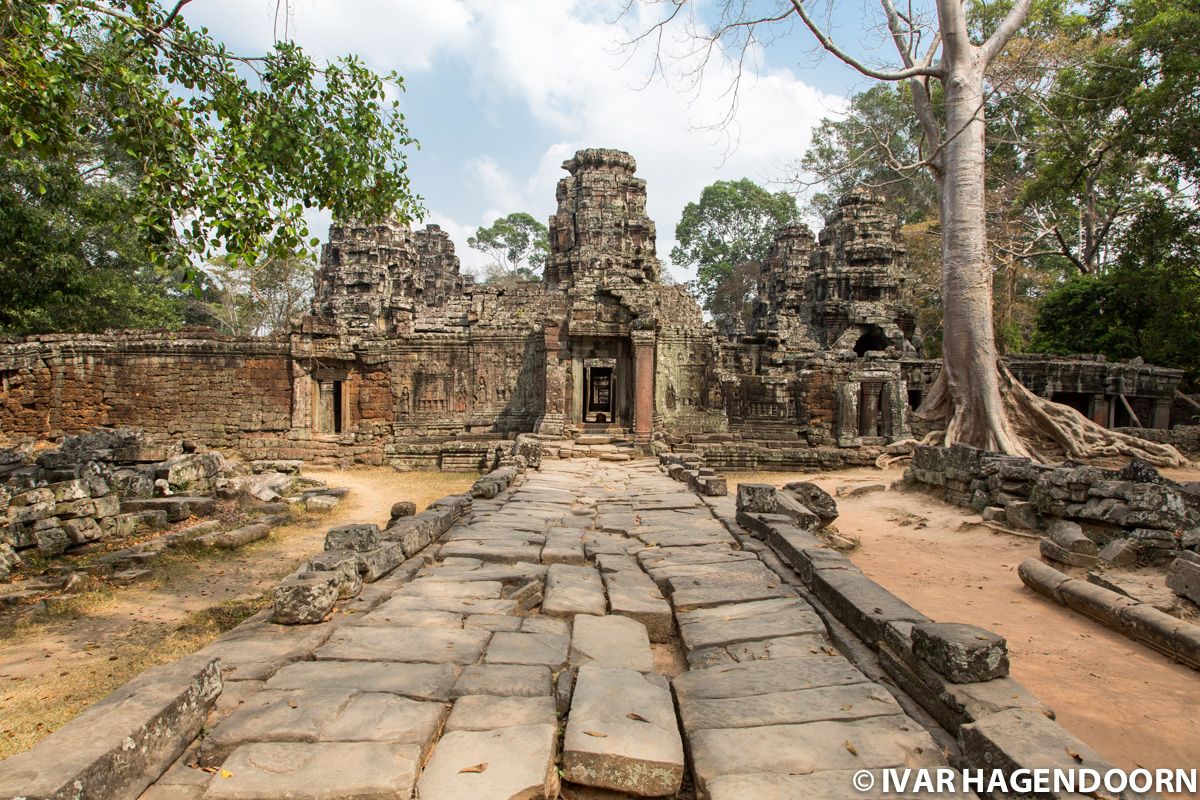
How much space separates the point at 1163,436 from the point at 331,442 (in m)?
20.5

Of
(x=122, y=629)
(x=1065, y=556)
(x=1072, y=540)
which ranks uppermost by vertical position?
(x=1072, y=540)

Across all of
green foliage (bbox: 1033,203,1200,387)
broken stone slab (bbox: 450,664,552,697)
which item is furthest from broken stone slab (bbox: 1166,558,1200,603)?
green foliage (bbox: 1033,203,1200,387)

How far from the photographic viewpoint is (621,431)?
13.6 meters

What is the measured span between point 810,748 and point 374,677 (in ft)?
5.79

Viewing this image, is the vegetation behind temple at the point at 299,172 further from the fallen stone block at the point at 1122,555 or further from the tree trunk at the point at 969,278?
the fallen stone block at the point at 1122,555

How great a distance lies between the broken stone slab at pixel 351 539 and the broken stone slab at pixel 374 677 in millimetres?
1572

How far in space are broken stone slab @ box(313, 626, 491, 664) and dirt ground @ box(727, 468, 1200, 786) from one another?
2.92 meters

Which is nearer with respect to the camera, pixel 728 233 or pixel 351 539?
pixel 351 539

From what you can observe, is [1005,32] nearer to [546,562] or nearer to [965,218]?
[965,218]

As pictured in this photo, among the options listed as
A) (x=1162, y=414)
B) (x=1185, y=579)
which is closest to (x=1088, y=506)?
(x=1185, y=579)

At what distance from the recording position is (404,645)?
3000mm

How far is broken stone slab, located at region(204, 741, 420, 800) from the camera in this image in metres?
1.86

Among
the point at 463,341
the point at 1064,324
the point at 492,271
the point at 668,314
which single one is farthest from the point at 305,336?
the point at 492,271

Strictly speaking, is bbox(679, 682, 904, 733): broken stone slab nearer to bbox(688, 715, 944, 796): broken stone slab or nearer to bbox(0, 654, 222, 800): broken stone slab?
bbox(688, 715, 944, 796): broken stone slab
